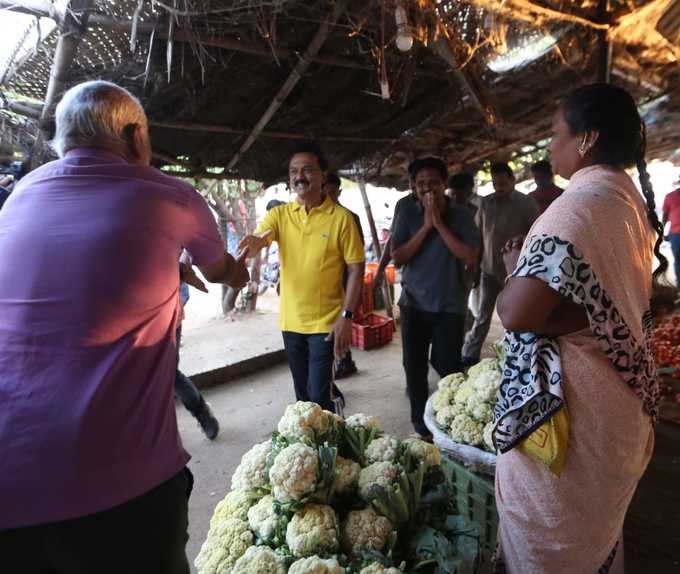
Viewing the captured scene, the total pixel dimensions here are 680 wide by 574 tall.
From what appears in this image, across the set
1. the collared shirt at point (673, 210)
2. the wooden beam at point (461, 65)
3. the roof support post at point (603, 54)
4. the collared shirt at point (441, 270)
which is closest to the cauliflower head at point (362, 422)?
the collared shirt at point (441, 270)

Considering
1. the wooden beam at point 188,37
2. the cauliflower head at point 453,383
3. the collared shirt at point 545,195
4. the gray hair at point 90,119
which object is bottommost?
the cauliflower head at point 453,383

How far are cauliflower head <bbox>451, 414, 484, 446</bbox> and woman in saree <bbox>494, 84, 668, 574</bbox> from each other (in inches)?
18.8

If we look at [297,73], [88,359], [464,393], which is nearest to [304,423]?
[88,359]

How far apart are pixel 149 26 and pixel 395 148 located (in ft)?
11.0

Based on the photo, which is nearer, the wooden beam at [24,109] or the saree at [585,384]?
the saree at [585,384]

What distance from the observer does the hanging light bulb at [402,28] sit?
2.52 meters

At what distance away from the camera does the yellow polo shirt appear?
104 inches

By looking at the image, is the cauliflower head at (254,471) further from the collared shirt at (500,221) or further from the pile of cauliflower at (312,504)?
the collared shirt at (500,221)

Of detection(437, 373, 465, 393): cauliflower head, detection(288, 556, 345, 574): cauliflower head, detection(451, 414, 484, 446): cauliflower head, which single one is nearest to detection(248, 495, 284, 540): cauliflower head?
detection(288, 556, 345, 574): cauliflower head

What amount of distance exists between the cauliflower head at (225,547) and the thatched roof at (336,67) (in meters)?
2.17

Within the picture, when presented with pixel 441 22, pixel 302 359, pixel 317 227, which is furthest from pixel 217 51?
pixel 302 359

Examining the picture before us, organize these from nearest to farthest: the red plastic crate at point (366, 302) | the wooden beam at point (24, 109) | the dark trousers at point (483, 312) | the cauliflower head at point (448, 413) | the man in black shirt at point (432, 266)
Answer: the cauliflower head at point (448, 413) → the wooden beam at point (24, 109) → the man in black shirt at point (432, 266) → the dark trousers at point (483, 312) → the red plastic crate at point (366, 302)

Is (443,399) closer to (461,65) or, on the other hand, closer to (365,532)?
(365,532)

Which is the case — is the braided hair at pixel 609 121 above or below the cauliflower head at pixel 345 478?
above
